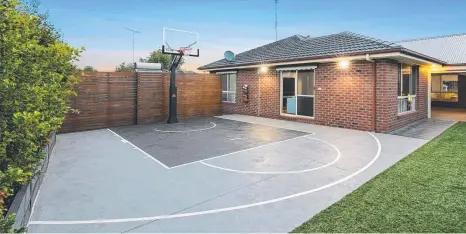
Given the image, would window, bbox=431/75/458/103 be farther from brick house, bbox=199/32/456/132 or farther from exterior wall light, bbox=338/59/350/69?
exterior wall light, bbox=338/59/350/69

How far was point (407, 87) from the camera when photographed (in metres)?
10.9

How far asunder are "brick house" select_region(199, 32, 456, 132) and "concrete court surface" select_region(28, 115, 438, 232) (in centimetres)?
150

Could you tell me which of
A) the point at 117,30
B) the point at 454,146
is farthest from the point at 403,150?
the point at 117,30

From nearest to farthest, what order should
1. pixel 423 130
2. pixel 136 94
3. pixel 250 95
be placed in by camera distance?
pixel 423 130 < pixel 136 94 < pixel 250 95

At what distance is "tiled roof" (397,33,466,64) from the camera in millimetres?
13177

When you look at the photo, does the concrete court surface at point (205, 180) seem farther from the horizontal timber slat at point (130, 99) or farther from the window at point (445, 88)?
the window at point (445, 88)

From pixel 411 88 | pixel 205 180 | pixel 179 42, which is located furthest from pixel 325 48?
pixel 205 180

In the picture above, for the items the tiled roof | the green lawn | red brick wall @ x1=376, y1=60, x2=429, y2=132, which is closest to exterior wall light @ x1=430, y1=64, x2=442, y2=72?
the tiled roof

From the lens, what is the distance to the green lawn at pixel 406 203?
3.04 meters

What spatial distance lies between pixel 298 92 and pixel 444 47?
32.5ft

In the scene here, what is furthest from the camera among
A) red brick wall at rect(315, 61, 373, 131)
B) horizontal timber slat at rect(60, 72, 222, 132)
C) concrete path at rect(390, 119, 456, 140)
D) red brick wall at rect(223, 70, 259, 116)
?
red brick wall at rect(223, 70, 259, 116)

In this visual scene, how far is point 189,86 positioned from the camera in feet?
42.2

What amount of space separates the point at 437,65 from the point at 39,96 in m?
14.3

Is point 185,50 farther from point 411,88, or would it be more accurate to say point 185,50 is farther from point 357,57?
point 411,88
